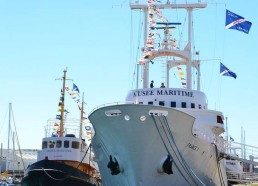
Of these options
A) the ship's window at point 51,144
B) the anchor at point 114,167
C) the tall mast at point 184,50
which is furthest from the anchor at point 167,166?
the ship's window at point 51,144

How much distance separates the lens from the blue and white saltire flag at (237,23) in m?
29.8

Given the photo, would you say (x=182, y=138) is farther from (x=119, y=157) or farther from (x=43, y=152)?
(x=43, y=152)

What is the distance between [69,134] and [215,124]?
13296 millimetres

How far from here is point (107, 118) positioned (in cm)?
2533

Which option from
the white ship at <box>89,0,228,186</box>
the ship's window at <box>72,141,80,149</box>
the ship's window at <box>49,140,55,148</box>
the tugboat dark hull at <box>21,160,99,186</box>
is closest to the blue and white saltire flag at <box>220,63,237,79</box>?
the white ship at <box>89,0,228,186</box>

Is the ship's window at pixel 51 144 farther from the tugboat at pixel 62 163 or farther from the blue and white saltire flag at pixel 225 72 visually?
the blue and white saltire flag at pixel 225 72

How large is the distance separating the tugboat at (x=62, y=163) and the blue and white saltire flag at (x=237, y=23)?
11300mm

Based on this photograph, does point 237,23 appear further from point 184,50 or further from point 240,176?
point 240,176

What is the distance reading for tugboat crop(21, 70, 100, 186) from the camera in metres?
33.9

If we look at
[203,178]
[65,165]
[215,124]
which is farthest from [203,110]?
[65,165]

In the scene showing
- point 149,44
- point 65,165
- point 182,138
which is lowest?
point 65,165

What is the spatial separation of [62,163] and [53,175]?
1010 millimetres

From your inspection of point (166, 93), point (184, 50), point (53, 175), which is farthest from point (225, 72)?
point (53, 175)

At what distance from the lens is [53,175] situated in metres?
33.9
